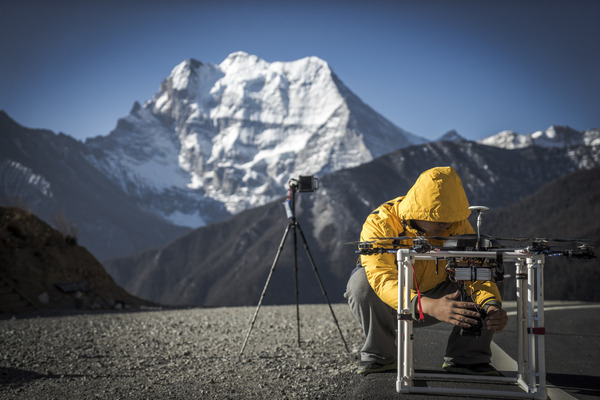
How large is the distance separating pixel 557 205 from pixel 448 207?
16269 centimetres

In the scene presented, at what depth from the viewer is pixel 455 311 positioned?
3135 millimetres

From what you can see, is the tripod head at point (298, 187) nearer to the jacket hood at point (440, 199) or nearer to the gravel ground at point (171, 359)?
the gravel ground at point (171, 359)

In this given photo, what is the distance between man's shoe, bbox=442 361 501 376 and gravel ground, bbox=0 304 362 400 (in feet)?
2.64

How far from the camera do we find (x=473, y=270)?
312 cm

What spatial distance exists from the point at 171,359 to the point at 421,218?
11.1ft

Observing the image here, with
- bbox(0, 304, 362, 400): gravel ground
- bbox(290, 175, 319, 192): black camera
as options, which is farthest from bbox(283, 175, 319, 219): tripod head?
bbox(0, 304, 362, 400): gravel ground

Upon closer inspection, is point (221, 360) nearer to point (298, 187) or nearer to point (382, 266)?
point (298, 187)

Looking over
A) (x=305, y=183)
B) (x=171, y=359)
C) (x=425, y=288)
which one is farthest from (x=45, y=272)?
(x=425, y=288)

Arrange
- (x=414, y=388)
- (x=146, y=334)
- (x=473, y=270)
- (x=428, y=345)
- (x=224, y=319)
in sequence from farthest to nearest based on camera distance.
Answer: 1. (x=224, y=319)
2. (x=146, y=334)
3. (x=428, y=345)
4. (x=414, y=388)
5. (x=473, y=270)

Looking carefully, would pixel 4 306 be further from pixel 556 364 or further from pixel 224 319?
pixel 556 364

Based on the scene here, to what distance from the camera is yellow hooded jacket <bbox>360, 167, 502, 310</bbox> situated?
3490 millimetres

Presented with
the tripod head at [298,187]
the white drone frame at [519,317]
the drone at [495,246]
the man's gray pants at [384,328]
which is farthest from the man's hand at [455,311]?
the tripod head at [298,187]

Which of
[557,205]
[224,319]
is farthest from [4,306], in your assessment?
[557,205]

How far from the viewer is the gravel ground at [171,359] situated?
409 cm
